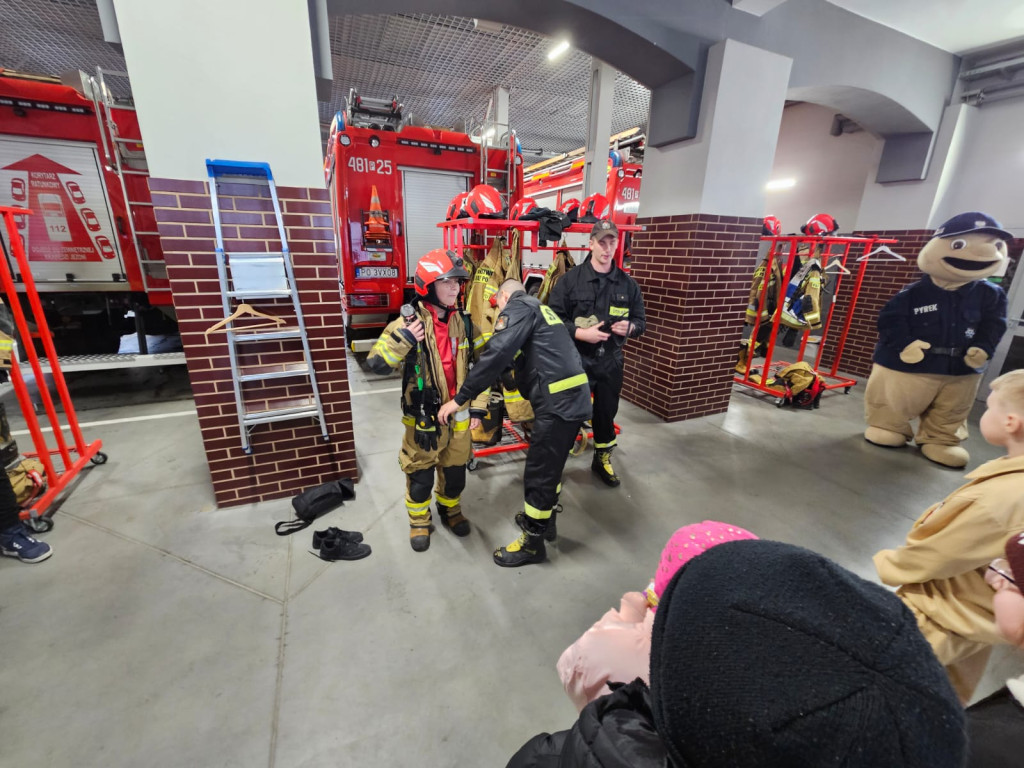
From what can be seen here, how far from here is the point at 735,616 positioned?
0.46 metres

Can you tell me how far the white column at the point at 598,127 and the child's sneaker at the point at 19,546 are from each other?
6802mm

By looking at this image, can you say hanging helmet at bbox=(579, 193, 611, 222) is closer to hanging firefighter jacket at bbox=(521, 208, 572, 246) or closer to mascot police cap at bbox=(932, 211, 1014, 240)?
hanging firefighter jacket at bbox=(521, 208, 572, 246)

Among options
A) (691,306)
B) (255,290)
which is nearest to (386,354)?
(255,290)

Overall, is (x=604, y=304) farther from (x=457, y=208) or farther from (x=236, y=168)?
(x=236, y=168)

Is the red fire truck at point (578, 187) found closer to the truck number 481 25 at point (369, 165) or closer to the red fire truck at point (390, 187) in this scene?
the red fire truck at point (390, 187)

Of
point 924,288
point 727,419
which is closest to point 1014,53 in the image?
point 924,288

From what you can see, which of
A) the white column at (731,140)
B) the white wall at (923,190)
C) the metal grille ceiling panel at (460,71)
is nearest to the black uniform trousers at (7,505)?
the white column at (731,140)

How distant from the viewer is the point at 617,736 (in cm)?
61

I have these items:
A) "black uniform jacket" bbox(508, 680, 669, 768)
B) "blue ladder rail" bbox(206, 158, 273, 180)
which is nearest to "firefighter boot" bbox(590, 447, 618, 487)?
"black uniform jacket" bbox(508, 680, 669, 768)

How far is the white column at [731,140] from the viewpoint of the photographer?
157 inches

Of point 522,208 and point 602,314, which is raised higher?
point 522,208

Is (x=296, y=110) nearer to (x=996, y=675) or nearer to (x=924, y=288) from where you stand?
(x=996, y=675)

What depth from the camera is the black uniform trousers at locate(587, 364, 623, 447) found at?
11.2 ft

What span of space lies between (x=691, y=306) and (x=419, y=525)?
349cm
